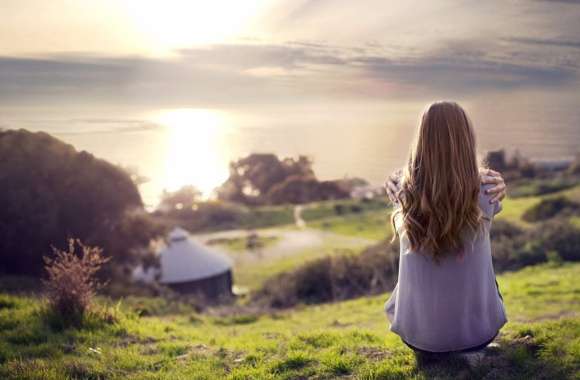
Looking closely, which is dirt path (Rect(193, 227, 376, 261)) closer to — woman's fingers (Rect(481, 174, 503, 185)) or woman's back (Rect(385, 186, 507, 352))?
woman's back (Rect(385, 186, 507, 352))

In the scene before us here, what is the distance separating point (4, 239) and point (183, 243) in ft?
27.3

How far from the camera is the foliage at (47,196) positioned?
29.2 feet

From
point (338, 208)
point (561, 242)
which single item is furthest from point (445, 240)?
point (338, 208)

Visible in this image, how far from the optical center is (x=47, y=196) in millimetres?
9555

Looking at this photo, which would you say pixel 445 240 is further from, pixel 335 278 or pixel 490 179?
pixel 335 278

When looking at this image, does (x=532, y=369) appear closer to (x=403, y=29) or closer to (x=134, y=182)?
(x=403, y=29)

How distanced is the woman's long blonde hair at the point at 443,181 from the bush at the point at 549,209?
18.2 metres

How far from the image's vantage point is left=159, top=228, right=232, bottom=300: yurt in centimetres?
1631

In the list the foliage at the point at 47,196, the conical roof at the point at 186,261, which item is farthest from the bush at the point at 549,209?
the foliage at the point at 47,196

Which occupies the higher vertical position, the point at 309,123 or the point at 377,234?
the point at 309,123

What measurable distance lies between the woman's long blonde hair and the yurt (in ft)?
43.8

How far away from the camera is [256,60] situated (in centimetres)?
720

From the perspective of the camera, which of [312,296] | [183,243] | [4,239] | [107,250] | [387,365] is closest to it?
[387,365]

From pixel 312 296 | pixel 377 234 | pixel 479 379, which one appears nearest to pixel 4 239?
pixel 312 296
